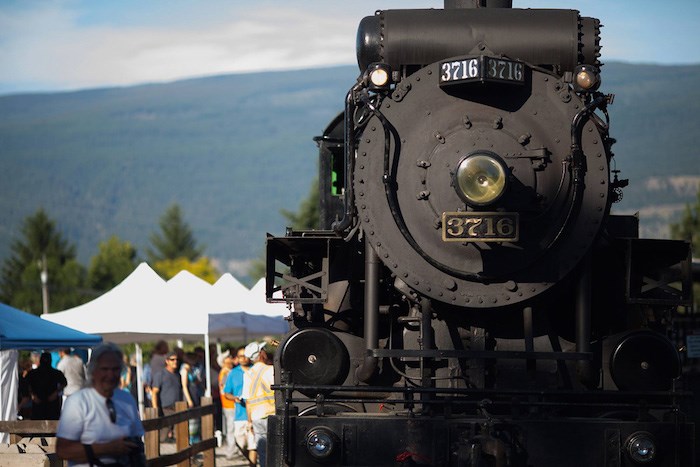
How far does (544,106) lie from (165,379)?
10968 mm

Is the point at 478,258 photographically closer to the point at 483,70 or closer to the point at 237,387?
the point at 483,70

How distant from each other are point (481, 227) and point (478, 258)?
1.04ft

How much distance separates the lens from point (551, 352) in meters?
7.31

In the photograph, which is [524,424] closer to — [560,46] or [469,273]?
[469,273]

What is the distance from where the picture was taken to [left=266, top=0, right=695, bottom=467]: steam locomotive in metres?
7.38

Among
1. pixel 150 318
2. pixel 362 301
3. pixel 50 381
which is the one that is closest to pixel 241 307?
pixel 150 318

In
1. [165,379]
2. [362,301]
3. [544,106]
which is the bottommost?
[165,379]

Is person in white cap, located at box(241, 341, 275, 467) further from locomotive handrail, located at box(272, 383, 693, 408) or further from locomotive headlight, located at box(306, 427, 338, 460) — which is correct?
locomotive headlight, located at box(306, 427, 338, 460)

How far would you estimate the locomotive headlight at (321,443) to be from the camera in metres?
7.10

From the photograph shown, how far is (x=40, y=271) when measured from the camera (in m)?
86.2

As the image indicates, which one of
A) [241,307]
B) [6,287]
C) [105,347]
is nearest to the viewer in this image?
[105,347]

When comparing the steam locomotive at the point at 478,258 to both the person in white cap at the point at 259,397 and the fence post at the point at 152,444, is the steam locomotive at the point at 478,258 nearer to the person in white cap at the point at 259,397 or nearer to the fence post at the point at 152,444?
the fence post at the point at 152,444

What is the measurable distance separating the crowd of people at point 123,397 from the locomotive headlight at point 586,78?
3481 millimetres

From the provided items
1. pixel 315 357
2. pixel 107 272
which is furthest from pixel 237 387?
pixel 107 272
